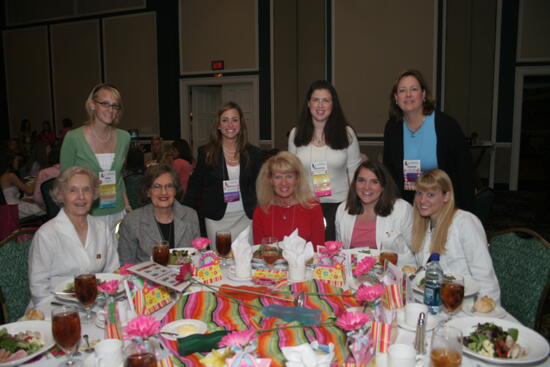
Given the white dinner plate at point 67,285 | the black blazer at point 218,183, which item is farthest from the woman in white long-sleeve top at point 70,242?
the black blazer at point 218,183

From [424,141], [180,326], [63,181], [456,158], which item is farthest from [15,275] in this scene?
[456,158]

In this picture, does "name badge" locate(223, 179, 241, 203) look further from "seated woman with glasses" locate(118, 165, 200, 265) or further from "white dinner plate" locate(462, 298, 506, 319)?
"white dinner plate" locate(462, 298, 506, 319)

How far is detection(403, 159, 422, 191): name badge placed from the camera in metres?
2.92

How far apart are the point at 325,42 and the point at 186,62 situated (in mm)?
3268

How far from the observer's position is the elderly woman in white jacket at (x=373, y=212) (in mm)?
2676

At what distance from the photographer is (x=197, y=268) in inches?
76.0

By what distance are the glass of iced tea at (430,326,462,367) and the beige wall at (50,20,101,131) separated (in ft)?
37.3

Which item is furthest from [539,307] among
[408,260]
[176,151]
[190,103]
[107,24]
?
[107,24]

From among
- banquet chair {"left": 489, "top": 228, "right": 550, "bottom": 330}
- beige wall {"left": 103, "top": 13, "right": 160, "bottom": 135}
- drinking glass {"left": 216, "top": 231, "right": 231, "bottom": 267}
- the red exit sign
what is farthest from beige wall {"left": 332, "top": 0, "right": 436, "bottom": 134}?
drinking glass {"left": 216, "top": 231, "right": 231, "bottom": 267}

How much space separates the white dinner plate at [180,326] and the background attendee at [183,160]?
3.55 metres

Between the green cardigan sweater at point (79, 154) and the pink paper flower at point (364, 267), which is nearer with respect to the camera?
the pink paper flower at point (364, 267)

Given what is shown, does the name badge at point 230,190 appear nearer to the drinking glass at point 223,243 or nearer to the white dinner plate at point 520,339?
the drinking glass at point 223,243

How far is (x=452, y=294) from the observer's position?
1.52 meters

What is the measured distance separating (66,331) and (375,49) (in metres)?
8.33
